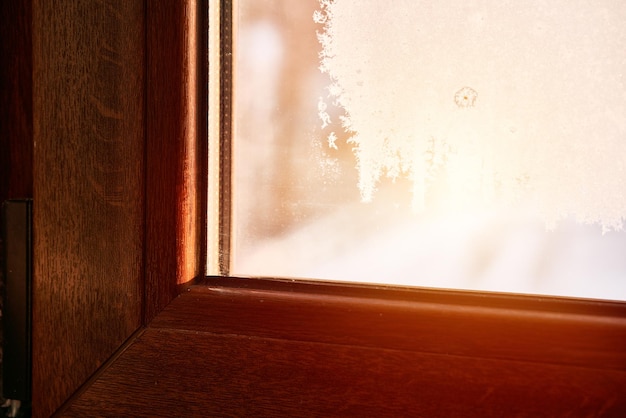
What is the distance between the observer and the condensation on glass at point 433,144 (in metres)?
0.47

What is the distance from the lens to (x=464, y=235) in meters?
0.49

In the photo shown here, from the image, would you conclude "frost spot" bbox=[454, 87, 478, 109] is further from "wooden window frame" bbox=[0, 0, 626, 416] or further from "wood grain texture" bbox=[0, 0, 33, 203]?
"wood grain texture" bbox=[0, 0, 33, 203]

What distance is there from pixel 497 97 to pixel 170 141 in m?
0.43

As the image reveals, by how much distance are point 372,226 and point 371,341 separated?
0.50ft

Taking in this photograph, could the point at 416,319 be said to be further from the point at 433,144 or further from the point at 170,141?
the point at 170,141

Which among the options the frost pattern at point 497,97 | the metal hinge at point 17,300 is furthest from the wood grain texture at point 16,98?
the frost pattern at point 497,97

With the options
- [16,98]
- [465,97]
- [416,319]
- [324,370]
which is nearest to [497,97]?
[465,97]

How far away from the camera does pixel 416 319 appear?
438 millimetres

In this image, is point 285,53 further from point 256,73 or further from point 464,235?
point 464,235

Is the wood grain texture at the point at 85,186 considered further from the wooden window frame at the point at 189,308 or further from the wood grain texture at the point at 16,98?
the wood grain texture at the point at 16,98

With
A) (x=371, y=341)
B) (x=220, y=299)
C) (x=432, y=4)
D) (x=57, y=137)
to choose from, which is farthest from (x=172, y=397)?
(x=432, y=4)

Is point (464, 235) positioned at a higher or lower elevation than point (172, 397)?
higher

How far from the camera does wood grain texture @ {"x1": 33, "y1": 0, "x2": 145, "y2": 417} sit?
0.50 m

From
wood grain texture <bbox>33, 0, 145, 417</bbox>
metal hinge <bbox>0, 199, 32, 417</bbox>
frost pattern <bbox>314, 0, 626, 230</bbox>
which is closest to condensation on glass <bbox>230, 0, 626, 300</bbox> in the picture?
frost pattern <bbox>314, 0, 626, 230</bbox>
